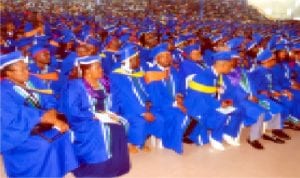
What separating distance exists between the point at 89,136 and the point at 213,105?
5.95 feet

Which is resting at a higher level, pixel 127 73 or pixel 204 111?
pixel 127 73

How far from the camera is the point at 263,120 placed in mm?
5398

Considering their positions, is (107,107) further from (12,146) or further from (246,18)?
(246,18)

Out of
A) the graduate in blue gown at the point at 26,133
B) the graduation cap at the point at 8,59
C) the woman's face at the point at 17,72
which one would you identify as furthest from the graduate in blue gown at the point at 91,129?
the graduation cap at the point at 8,59

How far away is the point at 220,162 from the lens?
464 centimetres

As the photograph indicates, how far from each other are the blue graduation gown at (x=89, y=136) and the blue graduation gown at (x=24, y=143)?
0.21m

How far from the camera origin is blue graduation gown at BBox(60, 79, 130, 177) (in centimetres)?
396

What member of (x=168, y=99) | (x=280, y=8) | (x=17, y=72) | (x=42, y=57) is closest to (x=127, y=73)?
(x=168, y=99)

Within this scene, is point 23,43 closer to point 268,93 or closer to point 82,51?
point 82,51

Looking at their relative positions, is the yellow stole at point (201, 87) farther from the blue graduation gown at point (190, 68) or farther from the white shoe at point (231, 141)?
the white shoe at point (231, 141)

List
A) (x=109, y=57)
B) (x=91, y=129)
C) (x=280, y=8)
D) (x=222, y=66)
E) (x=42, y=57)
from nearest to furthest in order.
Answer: (x=91, y=129), (x=222, y=66), (x=42, y=57), (x=109, y=57), (x=280, y=8)

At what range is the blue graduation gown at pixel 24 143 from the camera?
3.51 meters

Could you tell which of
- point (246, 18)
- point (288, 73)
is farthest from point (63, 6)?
point (288, 73)

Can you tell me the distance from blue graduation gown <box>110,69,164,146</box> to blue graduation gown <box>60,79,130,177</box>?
654 millimetres
